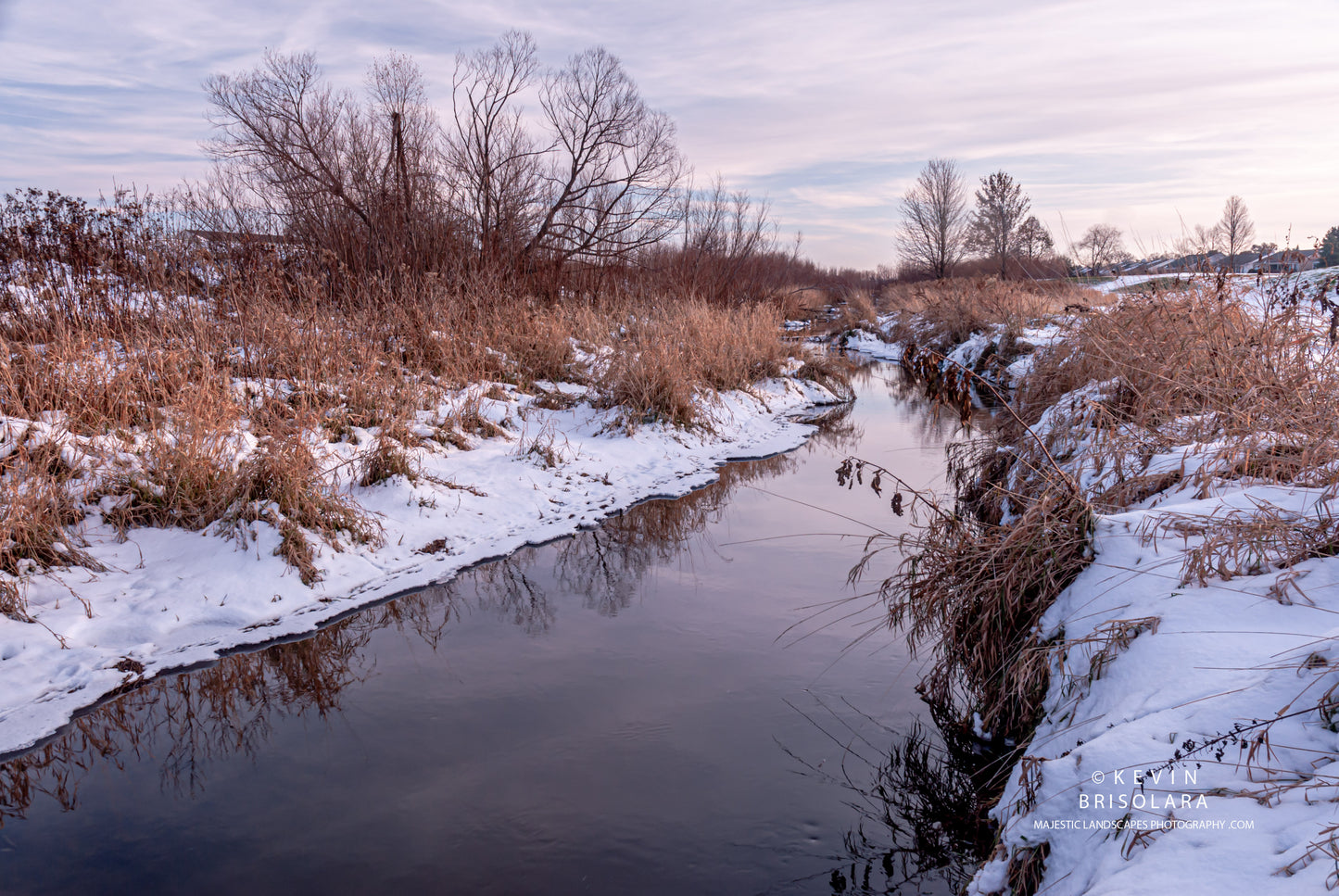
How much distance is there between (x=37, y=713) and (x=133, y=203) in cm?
600

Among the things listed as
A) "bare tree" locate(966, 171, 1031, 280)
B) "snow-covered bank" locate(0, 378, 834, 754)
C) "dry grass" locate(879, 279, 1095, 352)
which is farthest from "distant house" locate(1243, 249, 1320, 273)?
"bare tree" locate(966, 171, 1031, 280)

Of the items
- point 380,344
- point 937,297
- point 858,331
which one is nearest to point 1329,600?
point 380,344

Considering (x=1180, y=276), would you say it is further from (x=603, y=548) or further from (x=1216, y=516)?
(x=603, y=548)

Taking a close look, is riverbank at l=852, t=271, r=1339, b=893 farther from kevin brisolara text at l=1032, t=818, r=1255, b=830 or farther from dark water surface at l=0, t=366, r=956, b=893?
dark water surface at l=0, t=366, r=956, b=893

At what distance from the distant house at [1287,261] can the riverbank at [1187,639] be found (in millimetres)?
231

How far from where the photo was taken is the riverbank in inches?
76.4

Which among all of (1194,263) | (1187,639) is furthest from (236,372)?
(1194,263)

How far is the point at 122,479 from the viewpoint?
5.18 m

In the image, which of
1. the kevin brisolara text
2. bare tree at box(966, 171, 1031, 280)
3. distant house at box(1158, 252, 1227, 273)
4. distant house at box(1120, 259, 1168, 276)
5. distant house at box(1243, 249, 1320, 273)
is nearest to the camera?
the kevin brisolara text

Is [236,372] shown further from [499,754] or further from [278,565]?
[499,754]

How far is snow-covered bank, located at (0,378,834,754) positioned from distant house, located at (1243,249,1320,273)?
502 centimetres

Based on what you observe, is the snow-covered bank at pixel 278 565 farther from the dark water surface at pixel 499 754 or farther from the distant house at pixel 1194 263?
the distant house at pixel 1194 263

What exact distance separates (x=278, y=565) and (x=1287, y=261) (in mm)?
6964

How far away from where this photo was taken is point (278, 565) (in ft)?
16.5
